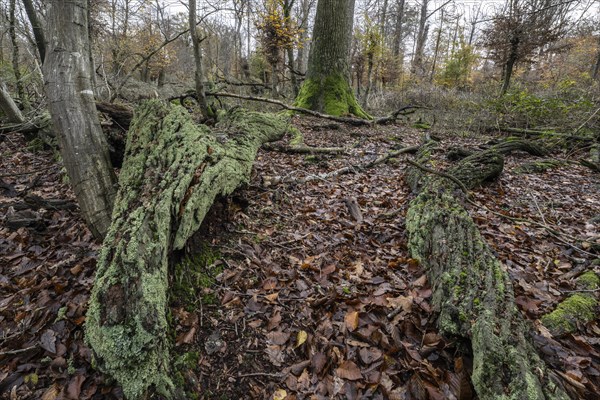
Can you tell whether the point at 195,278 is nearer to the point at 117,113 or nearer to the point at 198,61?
the point at 117,113

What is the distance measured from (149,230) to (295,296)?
1.23 meters

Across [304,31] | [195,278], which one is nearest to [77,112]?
[195,278]

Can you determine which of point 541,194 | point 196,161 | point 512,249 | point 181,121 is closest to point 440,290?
point 512,249

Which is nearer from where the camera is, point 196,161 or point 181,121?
point 196,161

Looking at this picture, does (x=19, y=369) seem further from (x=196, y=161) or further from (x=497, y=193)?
(x=497, y=193)

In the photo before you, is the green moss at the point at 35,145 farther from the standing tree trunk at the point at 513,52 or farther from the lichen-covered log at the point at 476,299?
the standing tree trunk at the point at 513,52

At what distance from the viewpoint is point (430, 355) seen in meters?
1.82

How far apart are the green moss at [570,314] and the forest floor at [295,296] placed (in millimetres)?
63

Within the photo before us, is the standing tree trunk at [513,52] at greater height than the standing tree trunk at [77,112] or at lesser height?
greater

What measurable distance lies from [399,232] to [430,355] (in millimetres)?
1509

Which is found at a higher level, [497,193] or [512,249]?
[497,193]

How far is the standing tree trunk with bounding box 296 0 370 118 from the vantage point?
7680mm

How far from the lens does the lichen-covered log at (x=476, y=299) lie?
1.43m

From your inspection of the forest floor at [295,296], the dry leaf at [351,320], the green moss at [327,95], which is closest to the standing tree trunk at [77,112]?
the forest floor at [295,296]
